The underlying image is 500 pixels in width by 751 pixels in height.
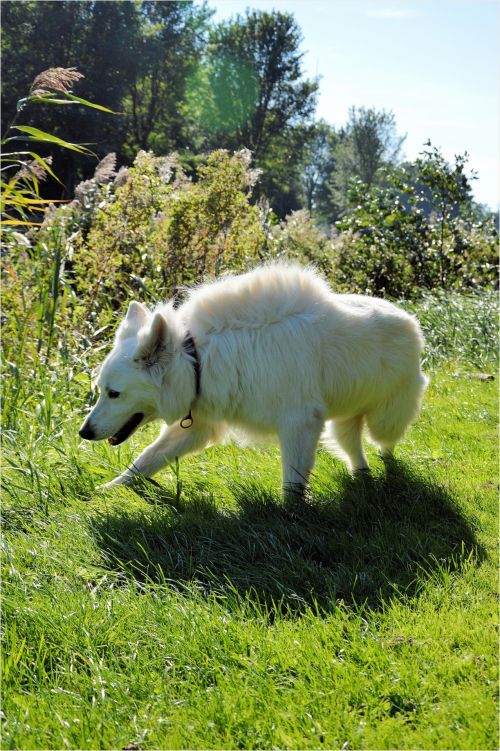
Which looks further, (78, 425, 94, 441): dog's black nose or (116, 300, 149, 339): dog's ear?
(116, 300, 149, 339): dog's ear

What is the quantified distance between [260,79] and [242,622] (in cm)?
5472

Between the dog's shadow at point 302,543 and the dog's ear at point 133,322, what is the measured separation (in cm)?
103

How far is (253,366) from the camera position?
429 cm

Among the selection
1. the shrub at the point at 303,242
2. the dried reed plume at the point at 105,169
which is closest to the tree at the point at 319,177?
the shrub at the point at 303,242

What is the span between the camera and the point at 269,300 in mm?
4512

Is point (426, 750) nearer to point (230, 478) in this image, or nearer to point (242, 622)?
point (242, 622)

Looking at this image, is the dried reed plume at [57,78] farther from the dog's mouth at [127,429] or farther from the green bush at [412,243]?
the green bush at [412,243]

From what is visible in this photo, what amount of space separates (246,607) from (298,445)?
1312 mm

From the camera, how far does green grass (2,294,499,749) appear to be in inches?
94.6

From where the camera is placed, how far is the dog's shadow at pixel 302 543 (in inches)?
130

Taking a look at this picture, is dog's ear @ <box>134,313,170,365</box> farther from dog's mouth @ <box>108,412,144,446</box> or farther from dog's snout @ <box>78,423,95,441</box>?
dog's snout @ <box>78,423,95,441</box>

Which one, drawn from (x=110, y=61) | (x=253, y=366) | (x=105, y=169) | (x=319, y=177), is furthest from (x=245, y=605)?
(x=319, y=177)

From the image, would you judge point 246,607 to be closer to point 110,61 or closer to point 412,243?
point 412,243

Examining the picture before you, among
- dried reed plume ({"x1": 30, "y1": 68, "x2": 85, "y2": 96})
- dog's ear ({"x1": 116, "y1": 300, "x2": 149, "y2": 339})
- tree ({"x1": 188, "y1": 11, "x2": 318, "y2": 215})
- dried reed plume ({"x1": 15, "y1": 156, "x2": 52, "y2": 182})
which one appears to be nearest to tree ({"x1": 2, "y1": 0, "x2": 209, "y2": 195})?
tree ({"x1": 188, "y1": 11, "x2": 318, "y2": 215})
